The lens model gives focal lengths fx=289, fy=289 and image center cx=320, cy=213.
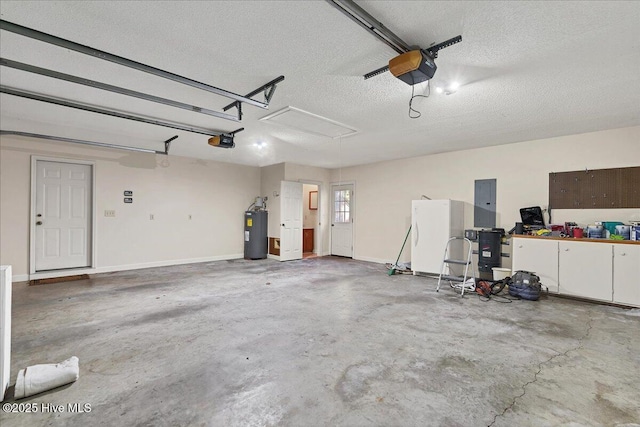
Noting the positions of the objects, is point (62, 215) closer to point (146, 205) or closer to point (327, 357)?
point (146, 205)

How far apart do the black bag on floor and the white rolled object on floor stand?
5.12 meters

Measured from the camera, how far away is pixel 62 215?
5.46 meters

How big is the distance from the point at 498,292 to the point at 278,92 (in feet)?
14.0

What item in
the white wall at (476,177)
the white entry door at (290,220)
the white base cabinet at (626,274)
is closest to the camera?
the white base cabinet at (626,274)

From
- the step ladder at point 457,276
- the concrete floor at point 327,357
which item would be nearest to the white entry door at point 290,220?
the concrete floor at point 327,357

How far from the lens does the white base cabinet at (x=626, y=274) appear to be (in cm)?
377

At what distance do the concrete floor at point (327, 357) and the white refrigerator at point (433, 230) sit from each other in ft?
3.97

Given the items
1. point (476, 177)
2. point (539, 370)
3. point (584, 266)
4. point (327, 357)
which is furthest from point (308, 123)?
point (584, 266)

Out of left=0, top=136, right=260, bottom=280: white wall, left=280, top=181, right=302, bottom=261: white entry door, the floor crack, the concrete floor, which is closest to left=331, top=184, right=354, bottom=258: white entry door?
left=280, top=181, right=302, bottom=261: white entry door

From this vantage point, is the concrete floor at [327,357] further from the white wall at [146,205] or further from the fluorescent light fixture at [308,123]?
the fluorescent light fixture at [308,123]

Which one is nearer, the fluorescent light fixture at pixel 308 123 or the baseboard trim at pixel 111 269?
the fluorescent light fixture at pixel 308 123

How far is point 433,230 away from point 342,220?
A: 9.93 feet

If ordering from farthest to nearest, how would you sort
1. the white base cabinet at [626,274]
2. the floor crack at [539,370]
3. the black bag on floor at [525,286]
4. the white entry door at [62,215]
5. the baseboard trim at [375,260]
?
the baseboard trim at [375,260], the white entry door at [62,215], the black bag on floor at [525,286], the white base cabinet at [626,274], the floor crack at [539,370]

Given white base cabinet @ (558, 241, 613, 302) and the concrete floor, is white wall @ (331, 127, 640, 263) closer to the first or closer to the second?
white base cabinet @ (558, 241, 613, 302)
